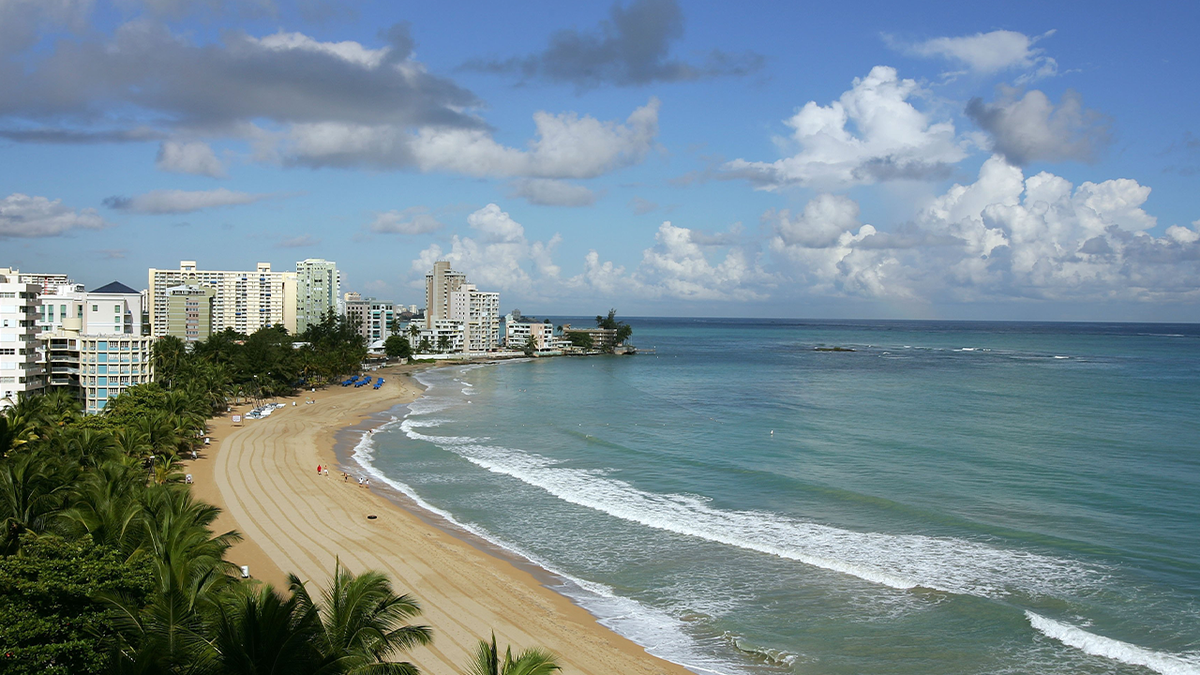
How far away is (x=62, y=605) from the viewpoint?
1209 cm

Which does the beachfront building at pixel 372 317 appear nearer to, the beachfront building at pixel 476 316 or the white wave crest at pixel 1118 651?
the beachfront building at pixel 476 316

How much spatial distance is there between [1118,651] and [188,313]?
410 ft

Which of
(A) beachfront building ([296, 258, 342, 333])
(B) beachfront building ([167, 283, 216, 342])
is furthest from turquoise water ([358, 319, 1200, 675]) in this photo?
(A) beachfront building ([296, 258, 342, 333])

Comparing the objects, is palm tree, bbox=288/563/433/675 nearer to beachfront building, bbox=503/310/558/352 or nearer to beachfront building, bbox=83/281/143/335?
beachfront building, bbox=83/281/143/335

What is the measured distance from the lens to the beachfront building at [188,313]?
376ft

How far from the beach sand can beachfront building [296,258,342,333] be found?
11083cm

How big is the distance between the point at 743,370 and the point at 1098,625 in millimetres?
88273

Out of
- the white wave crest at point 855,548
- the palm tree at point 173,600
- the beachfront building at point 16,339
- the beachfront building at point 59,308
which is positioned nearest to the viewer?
the palm tree at point 173,600

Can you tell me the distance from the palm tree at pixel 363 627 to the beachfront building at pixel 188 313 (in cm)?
11648

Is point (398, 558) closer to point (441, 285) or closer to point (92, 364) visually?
point (92, 364)

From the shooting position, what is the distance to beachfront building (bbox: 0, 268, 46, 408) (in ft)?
134

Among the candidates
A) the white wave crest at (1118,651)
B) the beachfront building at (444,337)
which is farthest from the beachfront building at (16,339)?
the beachfront building at (444,337)

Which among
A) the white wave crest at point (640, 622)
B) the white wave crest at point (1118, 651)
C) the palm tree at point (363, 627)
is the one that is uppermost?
the palm tree at point (363, 627)

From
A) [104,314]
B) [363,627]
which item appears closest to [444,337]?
[104,314]
